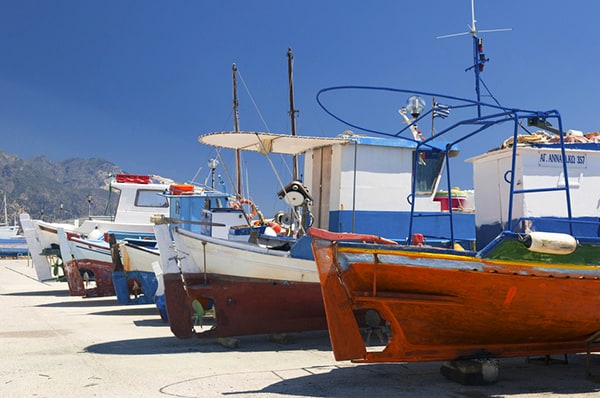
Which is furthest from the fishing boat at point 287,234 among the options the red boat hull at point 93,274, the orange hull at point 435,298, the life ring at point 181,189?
the red boat hull at point 93,274

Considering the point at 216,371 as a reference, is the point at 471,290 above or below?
above

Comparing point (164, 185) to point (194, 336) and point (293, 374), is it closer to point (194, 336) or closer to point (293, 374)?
point (194, 336)

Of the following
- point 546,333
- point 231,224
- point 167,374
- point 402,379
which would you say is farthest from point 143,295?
point 546,333

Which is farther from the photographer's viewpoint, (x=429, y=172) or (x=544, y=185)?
(x=429, y=172)

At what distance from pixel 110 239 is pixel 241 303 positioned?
20.6ft

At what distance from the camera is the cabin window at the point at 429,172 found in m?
9.96

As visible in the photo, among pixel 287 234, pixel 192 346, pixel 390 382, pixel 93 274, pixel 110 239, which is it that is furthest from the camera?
pixel 93 274

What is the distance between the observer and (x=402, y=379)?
616 centimetres

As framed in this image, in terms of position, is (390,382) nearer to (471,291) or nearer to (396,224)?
(471,291)

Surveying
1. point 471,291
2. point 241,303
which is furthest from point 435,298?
point 241,303

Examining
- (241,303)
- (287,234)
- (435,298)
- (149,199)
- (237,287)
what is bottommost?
(241,303)

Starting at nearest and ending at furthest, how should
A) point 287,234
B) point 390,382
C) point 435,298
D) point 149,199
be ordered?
point 435,298 < point 390,382 < point 287,234 < point 149,199

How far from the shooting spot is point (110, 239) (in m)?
13.4

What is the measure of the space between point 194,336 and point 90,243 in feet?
27.9
